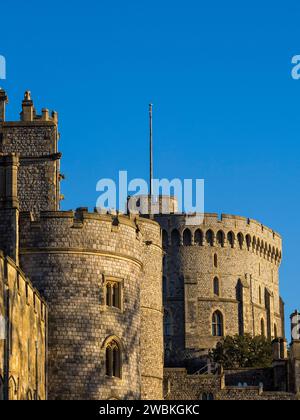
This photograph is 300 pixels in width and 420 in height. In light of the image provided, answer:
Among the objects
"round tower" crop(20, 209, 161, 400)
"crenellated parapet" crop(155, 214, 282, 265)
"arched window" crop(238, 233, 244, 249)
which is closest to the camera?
"round tower" crop(20, 209, 161, 400)

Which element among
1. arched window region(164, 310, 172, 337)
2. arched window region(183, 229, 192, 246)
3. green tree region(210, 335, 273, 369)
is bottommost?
green tree region(210, 335, 273, 369)

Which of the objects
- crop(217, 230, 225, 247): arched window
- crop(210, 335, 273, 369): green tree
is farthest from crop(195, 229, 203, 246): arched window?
crop(210, 335, 273, 369): green tree

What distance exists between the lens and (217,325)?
10575 cm

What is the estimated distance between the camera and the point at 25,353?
45.0 m

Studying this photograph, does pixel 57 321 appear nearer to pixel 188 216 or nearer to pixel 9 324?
pixel 9 324

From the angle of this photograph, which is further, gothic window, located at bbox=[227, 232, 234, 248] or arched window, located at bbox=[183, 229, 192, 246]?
gothic window, located at bbox=[227, 232, 234, 248]

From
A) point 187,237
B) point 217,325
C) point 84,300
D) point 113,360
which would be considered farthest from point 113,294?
point 187,237

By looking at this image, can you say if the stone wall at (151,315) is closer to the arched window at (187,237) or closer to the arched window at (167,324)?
the arched window at (167,324)

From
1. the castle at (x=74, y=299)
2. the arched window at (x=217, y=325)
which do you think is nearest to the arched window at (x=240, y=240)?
the arched window at (x=217, y=325)

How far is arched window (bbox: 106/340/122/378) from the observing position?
50.3 metres

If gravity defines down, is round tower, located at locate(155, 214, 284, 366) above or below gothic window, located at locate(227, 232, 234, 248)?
below

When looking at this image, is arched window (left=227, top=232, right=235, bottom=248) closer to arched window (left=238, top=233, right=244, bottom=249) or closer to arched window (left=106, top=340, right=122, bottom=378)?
Result: arched window (left=238, top=233, right=244, bottom=249)

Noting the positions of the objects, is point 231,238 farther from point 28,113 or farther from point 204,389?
point 28,113
